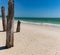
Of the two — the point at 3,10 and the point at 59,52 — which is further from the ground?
the point at 3,10

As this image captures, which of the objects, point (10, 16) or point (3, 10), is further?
point (3, 10)

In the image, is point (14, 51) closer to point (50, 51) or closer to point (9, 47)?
point (9, 47)

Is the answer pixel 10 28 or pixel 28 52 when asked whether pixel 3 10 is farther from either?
pixel 28 52

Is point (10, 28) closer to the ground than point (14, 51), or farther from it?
farther from it

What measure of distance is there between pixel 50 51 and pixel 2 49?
1.98 m

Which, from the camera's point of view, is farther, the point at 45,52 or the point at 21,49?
the point at 21,49

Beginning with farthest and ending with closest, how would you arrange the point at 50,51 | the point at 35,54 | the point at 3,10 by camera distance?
the point at 3,10 → the point at 50,51 → the point at 35,54

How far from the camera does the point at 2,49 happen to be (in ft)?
19.6

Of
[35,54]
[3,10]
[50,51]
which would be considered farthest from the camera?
[3,10]

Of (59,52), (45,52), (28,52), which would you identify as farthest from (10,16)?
(59,52)

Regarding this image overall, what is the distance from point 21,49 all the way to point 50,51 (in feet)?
3.99

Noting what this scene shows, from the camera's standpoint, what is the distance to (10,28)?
6.10 m

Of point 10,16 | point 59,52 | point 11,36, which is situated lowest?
point 59,52

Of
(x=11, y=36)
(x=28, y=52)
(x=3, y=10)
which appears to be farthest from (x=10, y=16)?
(x=3, y=10)
